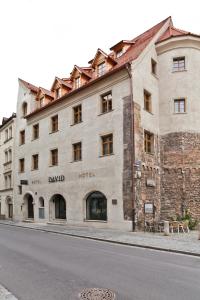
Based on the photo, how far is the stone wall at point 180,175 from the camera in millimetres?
23000

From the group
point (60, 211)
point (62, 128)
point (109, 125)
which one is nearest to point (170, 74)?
point (109, 125)

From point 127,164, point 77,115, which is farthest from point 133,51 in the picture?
point 127,164

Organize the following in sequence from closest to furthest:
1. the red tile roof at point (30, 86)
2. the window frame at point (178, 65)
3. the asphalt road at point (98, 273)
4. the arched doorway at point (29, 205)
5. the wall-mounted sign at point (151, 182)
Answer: the asphalt road at point (98, 273)
the wall-mounted sign at point (151, 182)
the window frame at point (178, 65)
the arched doorway at point (29, 205)
the red tile roof at point (30, 86)

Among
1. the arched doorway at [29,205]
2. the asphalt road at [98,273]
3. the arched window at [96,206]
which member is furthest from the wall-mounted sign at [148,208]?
the arched doorway at [29,205]

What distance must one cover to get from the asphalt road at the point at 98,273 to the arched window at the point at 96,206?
1028 centimetres

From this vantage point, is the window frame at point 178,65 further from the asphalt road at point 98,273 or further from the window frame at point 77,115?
the asphalt road at point 98,273

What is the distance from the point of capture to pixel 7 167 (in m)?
37.7

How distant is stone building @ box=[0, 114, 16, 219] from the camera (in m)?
36.5

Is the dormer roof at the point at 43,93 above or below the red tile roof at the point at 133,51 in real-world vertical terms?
below

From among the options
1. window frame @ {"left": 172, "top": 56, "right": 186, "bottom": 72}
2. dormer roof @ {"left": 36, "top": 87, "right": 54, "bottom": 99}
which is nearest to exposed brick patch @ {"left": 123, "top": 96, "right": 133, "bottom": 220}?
window frame @ {"left": 172, "top": 56, "right": 186, "bottom": 72}

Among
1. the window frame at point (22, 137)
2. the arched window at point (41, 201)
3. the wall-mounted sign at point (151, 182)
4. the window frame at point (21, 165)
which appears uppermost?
the window frame at point (22, 137)

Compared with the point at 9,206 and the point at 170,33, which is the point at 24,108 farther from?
the point at 170,33

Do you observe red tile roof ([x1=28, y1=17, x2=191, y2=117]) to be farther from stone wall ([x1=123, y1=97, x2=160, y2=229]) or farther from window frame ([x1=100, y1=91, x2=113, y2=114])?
stone wall ([x1=123, y1=97, x2=160, y2=229])

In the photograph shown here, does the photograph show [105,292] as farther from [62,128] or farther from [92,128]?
[62,128]
